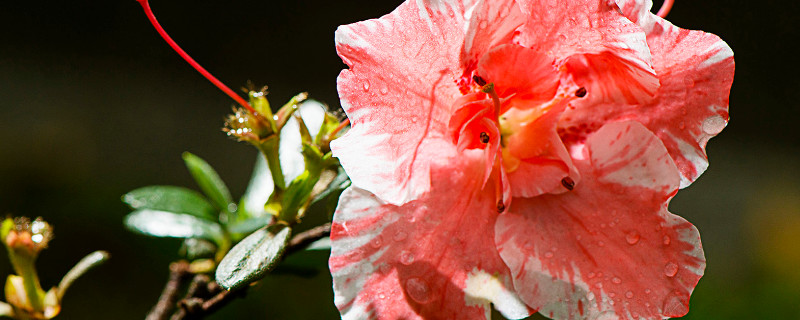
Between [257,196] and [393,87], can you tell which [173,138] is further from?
[393,87]

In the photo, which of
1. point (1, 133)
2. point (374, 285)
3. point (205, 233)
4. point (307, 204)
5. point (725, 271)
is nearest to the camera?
point (374, 285)

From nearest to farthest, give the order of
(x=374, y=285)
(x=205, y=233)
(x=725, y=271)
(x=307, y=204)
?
(x=374, y=285), (x=307, y=204), (x=205, y=233), (x=725, y=271)

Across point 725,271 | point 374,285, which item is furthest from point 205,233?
point 725,271

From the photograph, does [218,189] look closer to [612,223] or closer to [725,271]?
[612,223]

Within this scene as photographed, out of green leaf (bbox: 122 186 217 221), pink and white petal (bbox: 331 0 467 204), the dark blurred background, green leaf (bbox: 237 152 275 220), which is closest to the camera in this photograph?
pink and white petal (bbox: 331 0 467 204)

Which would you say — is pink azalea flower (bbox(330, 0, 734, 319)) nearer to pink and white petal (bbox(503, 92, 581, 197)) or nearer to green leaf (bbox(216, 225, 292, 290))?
pink and white petal (bbox(503, 92, 581, 197))

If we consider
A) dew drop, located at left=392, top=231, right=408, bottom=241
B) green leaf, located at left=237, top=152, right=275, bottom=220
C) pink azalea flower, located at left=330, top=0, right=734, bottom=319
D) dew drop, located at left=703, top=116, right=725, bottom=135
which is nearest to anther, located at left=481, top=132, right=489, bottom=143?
pink azalea flower, located at left=330, top=0, right=734, bottom=319

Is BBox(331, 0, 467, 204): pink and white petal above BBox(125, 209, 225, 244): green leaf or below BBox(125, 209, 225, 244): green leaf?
above
